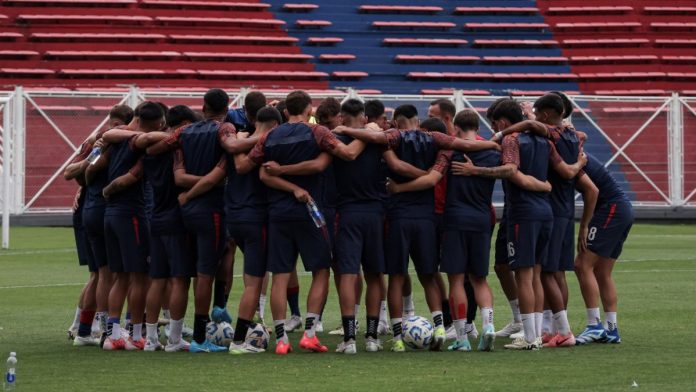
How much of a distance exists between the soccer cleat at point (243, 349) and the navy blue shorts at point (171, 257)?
28.9 inches

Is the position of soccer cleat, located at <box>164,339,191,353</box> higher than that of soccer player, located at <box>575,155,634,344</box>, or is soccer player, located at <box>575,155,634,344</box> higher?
soccer player, located at <box>575,155,634,344</box>

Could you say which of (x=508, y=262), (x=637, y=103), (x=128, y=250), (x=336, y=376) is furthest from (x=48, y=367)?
(x=637, y=103)

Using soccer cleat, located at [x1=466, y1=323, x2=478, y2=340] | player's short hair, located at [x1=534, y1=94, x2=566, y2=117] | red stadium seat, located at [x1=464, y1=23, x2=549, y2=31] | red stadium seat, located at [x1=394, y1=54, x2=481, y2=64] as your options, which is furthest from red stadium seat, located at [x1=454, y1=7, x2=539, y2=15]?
player's short hair, located at [x1=534, y1=94, x2=566, y2=117]

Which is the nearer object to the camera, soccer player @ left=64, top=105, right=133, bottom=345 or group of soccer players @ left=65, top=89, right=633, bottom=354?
group of soccer players @ left=65, top=89, right=633, bottom=354

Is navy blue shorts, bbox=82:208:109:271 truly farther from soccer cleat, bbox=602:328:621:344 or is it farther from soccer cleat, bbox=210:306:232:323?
soccer cleat, bbox=602:328:621:344

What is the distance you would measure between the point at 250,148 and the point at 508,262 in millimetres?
2526

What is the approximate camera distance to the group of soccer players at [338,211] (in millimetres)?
11359

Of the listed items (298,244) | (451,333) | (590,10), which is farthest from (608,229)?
(590,10)

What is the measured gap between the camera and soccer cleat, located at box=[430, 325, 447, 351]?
454 inches

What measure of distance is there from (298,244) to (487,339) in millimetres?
1774

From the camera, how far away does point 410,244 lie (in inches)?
460

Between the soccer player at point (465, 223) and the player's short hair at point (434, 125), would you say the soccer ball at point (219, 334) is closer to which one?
the soccer player at point (465, 223)

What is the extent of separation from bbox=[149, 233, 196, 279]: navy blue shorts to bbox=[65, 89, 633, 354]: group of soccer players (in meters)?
0.01

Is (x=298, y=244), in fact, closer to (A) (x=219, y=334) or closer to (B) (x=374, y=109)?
(A) (x=219, y=334)
